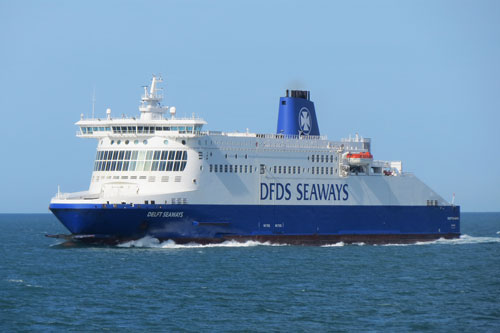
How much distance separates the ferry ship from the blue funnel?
0.07 meters

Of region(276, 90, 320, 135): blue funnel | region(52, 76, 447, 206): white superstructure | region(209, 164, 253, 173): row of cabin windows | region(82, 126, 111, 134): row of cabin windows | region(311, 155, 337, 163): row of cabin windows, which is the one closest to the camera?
region(52, 76, 447, 206): white superstructure

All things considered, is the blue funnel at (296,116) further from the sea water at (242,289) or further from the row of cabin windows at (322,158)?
the sea water at (242,289)

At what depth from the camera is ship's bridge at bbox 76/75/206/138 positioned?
147 ft

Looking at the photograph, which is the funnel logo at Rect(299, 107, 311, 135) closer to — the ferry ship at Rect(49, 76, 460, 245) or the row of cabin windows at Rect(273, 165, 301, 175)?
the ferry ship at Rect(49, 76, 460, 245)

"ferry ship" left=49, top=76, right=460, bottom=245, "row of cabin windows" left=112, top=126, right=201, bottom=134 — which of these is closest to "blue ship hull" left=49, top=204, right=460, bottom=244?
"ferry ship" left=49, top=76, right=460, bottom=245

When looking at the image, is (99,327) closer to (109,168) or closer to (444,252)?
(109,168)

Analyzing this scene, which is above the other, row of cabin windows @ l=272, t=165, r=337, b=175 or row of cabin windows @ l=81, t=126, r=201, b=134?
row of cabin windows @ l=81, t=126, r=201, b=134

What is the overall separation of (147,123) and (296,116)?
11.6 m

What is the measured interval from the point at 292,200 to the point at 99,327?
25.6m

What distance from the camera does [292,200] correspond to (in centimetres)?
4922

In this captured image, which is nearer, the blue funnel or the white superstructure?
the white superstructure

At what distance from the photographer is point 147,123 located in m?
44.8

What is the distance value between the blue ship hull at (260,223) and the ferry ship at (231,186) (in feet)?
0.20

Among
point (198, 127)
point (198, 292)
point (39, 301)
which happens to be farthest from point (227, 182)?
point (39, 301)
